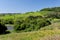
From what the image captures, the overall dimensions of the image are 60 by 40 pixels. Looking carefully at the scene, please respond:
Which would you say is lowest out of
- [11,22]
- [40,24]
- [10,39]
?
[11,22]

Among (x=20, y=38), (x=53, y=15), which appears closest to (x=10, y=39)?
(x=20, y=38)

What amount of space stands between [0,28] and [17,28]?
1021 centimetres

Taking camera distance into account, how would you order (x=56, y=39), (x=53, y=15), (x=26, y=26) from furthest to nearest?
(x=53, y=15) < (x=26, y=26) < (x=56, y=39)

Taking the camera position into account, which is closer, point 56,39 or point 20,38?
point 56,39

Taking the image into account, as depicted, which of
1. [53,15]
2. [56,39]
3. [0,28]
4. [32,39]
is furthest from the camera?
Result: [53,15]

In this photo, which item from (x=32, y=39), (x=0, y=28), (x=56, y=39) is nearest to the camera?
(x=56, y=39)

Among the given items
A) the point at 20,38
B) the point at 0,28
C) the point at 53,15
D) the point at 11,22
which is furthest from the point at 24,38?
the point at 53,15

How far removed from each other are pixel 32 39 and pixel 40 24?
179ft

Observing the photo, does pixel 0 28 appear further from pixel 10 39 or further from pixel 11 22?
pixel 11 22

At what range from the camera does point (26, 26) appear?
255 feet

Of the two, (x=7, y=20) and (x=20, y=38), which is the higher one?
(x=20, y=38)

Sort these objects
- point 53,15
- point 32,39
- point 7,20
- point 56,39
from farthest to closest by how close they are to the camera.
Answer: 1. point 53,15
2. point 7,20
3. point 32,39
4. point 56,39

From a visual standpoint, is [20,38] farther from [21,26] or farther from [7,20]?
[7,20]

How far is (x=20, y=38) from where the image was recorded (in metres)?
20.5
